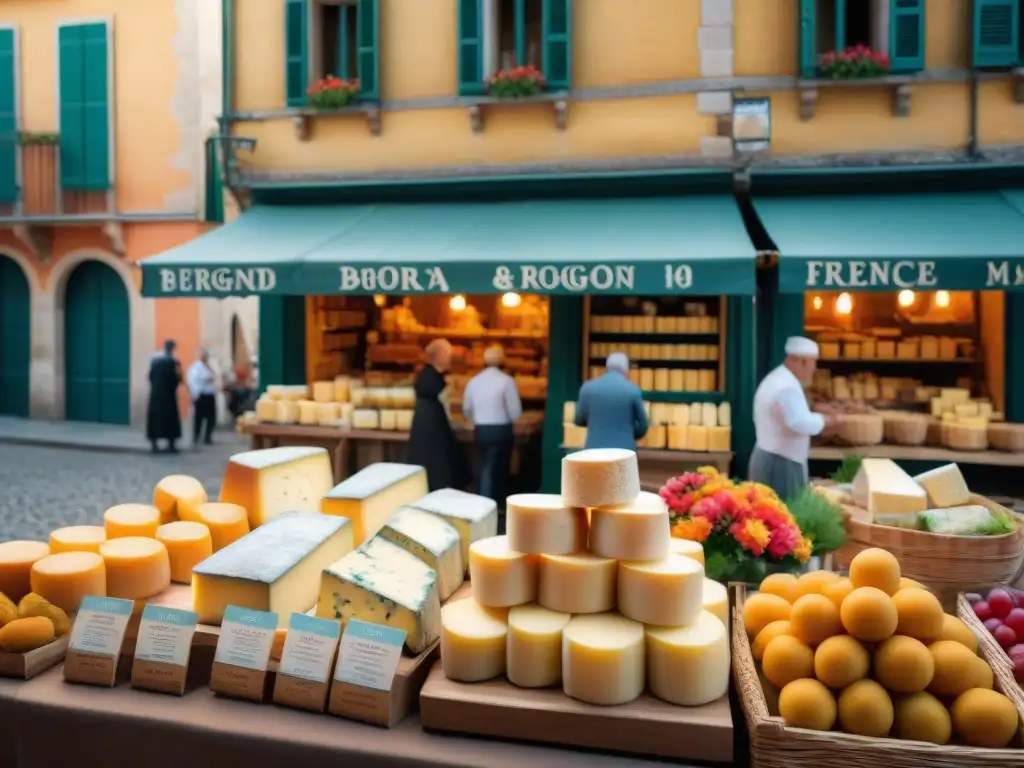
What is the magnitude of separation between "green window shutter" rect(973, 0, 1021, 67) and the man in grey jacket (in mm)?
4393

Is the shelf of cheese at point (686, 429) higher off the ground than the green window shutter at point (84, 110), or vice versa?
the green window shutter at point (84, 110)

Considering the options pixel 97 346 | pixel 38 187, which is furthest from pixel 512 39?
pixel 97 346

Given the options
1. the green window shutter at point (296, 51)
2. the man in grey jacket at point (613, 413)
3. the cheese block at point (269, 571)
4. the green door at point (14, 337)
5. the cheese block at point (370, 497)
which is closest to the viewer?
the cheese block at point (269, 571)

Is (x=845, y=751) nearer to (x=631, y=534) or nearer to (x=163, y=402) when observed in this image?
(x=631, y=534)

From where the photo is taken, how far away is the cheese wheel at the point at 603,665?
87.5 inches

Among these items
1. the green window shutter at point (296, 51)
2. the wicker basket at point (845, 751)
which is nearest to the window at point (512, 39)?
the green window shutter at point (296, 51)

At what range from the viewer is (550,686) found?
236 centimetres

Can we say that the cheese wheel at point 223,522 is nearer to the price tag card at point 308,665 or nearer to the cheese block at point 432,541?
the cheese block at point 432,541

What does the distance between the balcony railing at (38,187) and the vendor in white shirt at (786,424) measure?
42.3 feet

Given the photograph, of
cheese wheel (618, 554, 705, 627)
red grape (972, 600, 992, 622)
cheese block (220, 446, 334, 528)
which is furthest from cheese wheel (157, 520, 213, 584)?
red grape (972, 600, 992, 622)

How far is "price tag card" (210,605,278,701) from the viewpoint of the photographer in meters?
2.44

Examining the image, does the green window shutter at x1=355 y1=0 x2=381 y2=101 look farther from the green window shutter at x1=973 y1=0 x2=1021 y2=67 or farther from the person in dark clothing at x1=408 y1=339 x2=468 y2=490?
the green window shutter at x1=973 y1=0 x2=1021 y2=67

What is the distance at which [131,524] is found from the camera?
3158 mm

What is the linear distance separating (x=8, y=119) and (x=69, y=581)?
15411 mm
